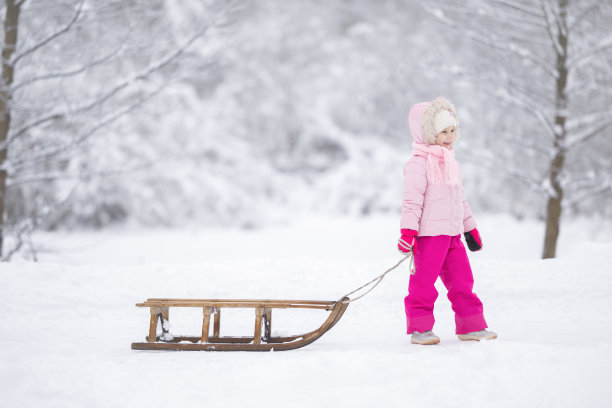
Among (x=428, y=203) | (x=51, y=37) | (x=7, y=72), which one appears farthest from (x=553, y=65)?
(x=7, y=72)

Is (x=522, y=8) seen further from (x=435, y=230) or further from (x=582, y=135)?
(x=435, y=230)

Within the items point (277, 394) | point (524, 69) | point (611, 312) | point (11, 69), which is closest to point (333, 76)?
point (524, 69)

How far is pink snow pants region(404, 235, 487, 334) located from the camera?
11.0 feet

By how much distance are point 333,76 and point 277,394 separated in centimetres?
1556

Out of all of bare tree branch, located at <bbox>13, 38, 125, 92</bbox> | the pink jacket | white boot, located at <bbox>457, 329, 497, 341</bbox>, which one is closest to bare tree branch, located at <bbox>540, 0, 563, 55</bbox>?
the pink jacket

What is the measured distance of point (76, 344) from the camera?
3617mm

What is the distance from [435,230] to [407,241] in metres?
0.23

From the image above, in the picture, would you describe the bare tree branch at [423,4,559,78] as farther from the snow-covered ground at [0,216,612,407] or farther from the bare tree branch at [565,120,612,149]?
the snow-covered ground at [0,216,612,407]

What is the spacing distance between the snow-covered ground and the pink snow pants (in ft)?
0.56

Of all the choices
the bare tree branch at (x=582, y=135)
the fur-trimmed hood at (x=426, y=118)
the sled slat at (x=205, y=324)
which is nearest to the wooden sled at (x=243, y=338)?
the sled slat at (x=205, y=324)

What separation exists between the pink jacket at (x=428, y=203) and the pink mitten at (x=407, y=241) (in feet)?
0.11

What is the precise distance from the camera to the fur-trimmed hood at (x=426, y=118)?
3.45 meters

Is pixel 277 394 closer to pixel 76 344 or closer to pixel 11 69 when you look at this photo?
pixel 76 344

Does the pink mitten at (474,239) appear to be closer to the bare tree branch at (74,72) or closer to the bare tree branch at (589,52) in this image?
the bare tree branch at (589,52)
